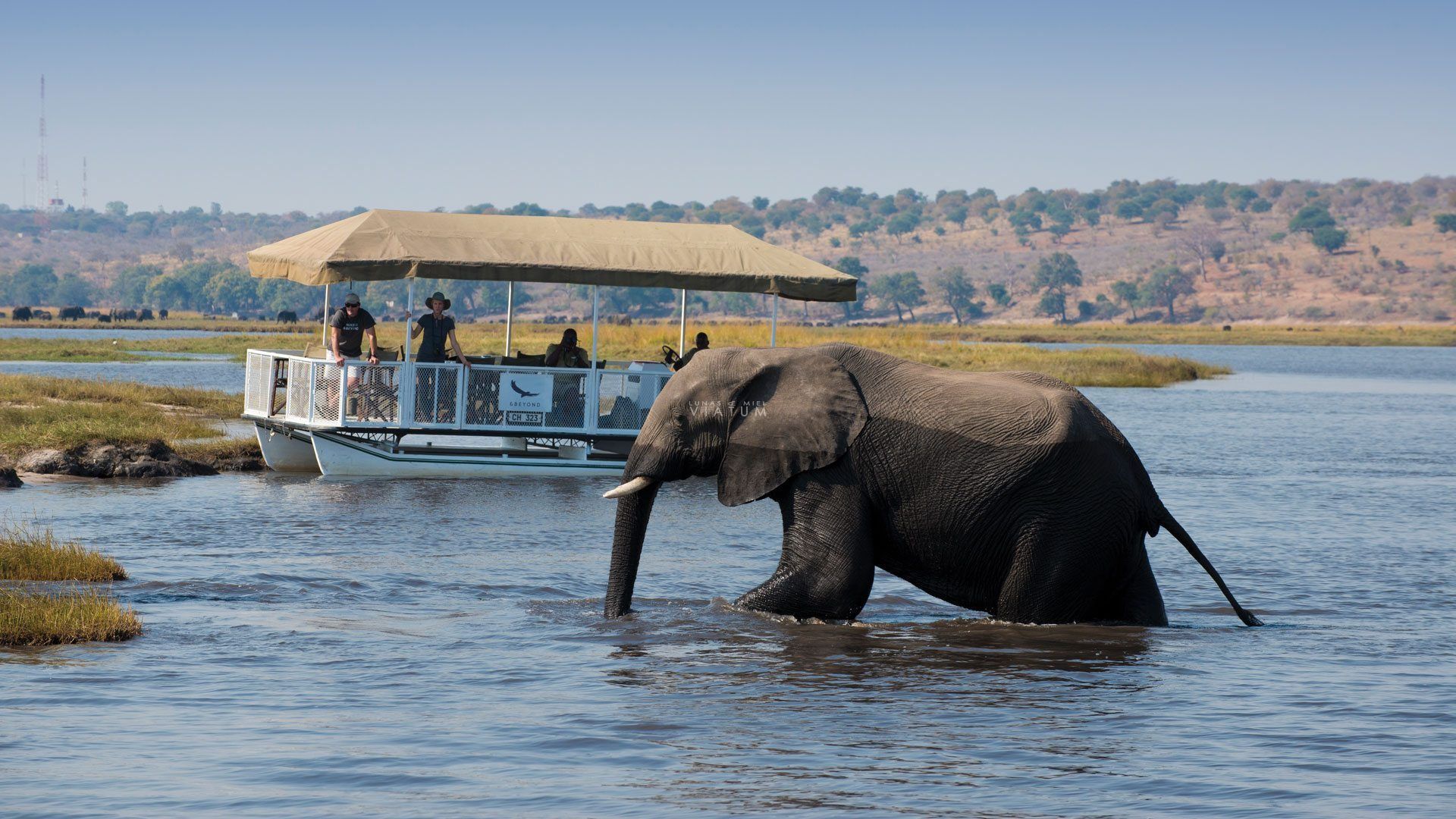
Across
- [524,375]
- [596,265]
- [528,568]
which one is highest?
[596,265]

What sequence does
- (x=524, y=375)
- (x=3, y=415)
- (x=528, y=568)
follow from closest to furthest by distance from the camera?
(x=528, y=568), (x=524, y=375), (x=3, y=415)

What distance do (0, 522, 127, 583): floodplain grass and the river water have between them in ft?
1.70

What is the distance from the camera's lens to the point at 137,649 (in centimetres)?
1019

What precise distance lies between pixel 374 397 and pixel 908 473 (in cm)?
1109

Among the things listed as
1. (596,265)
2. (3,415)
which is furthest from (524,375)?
(3,415)

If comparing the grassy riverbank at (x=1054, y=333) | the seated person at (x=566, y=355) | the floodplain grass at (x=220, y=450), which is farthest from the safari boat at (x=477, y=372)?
the grassy riverbank at (x=1054, y=333)

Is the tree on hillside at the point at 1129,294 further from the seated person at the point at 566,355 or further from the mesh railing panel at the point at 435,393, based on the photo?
the mesh railing panel at the point at 435,393

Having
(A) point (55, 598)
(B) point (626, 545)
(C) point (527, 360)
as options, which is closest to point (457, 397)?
(C) point (527, 360)

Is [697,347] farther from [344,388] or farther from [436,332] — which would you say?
[344,388]

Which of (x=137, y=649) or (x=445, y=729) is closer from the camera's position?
(x=445, y=729)

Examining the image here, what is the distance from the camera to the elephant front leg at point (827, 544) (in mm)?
10250

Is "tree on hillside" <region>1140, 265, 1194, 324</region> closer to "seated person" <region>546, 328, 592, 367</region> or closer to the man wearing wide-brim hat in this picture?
"seated person" <region>546, 328, 592, 367</region>

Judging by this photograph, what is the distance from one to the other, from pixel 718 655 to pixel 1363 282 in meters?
193

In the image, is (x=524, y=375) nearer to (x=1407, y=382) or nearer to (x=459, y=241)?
(x=459, y=241)
